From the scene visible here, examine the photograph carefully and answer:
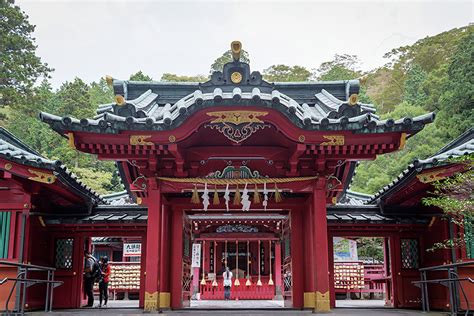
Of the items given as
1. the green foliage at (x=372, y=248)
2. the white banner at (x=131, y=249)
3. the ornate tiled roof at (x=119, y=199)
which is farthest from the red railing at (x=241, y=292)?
the ornate tiled roof at (x=119, y=199)

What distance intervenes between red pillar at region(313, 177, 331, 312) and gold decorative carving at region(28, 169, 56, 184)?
5.54 meters

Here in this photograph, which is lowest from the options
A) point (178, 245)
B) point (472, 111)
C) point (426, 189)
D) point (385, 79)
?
point (178, 245)

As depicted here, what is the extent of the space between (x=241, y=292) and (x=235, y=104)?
1475cm

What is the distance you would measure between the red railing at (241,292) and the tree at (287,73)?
38.0 metres

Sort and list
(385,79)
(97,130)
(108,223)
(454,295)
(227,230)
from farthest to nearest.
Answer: (385,79) → (227,230) → (108,223) → (454,295) → (97,130)

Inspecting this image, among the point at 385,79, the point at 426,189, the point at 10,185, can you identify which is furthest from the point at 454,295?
the point at 385,79

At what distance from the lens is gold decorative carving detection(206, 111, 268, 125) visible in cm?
888

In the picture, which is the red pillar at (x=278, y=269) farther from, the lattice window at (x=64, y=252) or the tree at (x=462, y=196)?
the tree at (x=462, y=196)

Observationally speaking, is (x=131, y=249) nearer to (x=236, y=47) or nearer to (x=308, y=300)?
(x=308, y=300)

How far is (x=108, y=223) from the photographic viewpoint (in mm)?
12492

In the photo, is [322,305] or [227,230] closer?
[322,305]

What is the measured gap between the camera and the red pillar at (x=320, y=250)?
30.6ft

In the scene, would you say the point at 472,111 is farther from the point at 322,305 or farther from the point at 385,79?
the point at 385,79

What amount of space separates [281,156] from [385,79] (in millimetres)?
52944
